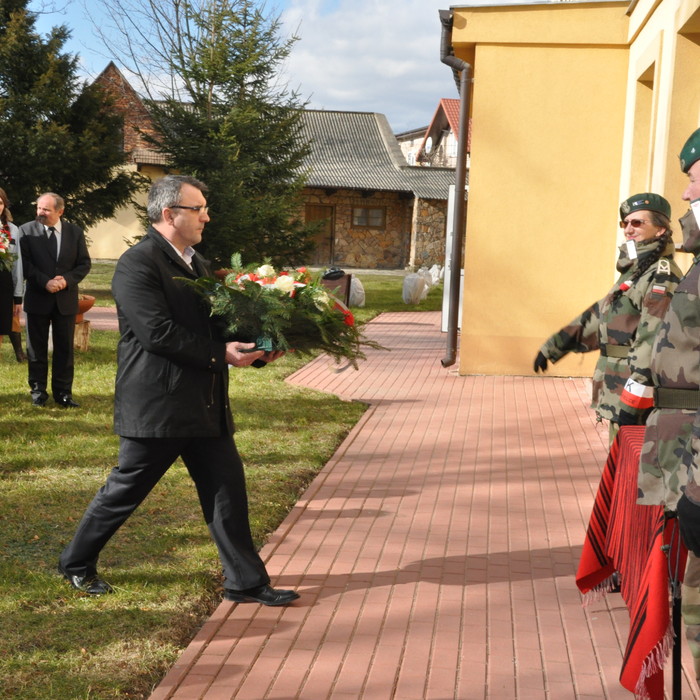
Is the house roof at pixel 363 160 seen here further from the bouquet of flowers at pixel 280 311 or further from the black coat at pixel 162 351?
the black coat at pixel 162 351

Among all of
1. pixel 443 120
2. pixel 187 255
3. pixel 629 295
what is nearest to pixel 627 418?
pixel 629 295

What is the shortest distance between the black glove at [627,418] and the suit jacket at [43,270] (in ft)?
19.9

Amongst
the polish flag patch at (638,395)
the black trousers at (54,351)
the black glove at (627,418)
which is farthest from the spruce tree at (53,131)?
the polish flag patch at (638,395)

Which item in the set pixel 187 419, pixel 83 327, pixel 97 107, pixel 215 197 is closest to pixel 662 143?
pixel 187 419

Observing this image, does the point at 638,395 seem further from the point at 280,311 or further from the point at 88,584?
the point at 88,584

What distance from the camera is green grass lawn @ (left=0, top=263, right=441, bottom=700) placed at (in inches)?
159

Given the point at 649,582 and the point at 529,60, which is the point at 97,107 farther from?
the point at 649,582

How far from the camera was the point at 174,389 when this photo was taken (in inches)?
174

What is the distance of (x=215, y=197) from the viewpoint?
19.4 meters

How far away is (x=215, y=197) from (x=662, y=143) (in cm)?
1169

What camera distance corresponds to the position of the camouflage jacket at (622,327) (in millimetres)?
4945

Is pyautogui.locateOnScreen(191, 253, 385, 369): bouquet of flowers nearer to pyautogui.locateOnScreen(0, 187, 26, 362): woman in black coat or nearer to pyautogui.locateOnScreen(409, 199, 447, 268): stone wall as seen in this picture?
pyautogui.locateOnScreen(0, 187, 26, 362): woman in black coat

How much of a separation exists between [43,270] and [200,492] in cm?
540

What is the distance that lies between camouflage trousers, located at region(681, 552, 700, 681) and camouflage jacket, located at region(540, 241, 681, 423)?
175 cm
